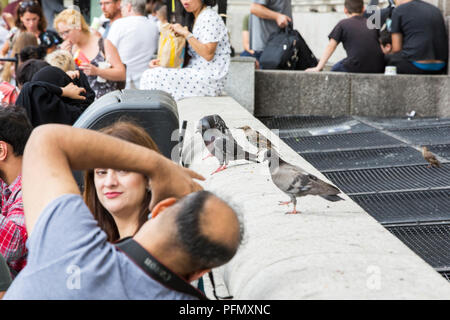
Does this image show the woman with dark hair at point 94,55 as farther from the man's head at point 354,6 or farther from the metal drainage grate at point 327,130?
the man's head at point 354,6

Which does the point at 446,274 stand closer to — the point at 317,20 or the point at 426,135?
the point at 426,135

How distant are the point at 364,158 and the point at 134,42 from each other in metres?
3.46

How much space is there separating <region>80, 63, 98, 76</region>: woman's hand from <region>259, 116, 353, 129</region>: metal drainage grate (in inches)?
99.3

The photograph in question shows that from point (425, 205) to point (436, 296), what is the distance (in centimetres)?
343

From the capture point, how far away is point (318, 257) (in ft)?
8.35

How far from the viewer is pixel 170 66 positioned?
26.7ft

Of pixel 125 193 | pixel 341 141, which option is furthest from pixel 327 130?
pixel 125 193

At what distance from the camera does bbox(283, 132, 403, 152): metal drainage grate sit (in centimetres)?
766

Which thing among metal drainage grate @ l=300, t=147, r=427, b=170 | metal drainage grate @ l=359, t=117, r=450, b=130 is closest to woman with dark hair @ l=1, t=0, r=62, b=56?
metal drainage grate @ l=359, t=117, r=450, b=130

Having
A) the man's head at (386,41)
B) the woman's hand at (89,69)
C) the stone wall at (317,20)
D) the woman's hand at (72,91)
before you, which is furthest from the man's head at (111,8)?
the stone wall at (317,20)

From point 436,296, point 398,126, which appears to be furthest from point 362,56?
point 436,296

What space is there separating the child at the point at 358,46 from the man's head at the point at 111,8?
2622 millimetres

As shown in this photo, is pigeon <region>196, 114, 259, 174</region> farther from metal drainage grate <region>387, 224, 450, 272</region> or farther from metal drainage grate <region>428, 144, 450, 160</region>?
metal drainage grate <region>428, 144, 450, 160</region>
